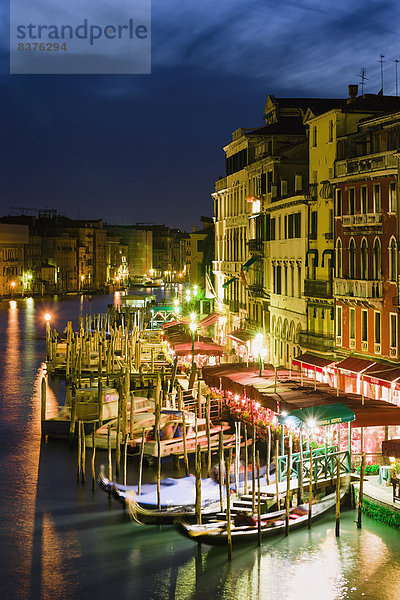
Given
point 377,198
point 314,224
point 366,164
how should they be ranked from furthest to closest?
point 314,224 → point 366,164 → point 377,198

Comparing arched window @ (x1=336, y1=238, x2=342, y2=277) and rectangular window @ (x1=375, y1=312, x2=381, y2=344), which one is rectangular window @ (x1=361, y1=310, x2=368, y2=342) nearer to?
rectangular window @ (x1=375, y1=312, x2=381, y2=344)

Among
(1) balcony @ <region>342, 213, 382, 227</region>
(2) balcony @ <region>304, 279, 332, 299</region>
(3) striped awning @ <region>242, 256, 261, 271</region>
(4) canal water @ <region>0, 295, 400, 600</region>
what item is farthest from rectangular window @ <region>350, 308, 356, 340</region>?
(3) striped awning @ <region>242, 256, 261, 271</region>

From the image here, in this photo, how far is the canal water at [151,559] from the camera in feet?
53.7

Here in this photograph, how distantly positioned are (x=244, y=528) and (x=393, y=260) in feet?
31.4

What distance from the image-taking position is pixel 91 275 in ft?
474

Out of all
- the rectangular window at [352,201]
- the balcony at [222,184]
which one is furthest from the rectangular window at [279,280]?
the balcony at [222,184]

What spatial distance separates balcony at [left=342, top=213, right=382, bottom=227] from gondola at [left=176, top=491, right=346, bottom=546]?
30.9 ft

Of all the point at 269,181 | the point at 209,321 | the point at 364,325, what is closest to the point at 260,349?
the point at 364,325

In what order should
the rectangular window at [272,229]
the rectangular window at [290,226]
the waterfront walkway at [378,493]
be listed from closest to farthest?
the waterfront walkway at [378,493]
the rectangular window at [290,226]
the rectangular window at [272,229]

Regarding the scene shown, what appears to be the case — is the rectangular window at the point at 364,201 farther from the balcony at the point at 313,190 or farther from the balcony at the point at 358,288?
the balcony at the point at 313,190

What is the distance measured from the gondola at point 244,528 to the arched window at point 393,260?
7.99m

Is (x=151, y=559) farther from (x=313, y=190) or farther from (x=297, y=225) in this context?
(x=297, y=225)

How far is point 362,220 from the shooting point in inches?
1017

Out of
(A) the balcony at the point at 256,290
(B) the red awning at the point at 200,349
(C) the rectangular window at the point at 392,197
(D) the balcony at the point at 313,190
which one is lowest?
(B) the red awning at the point at 200,349
